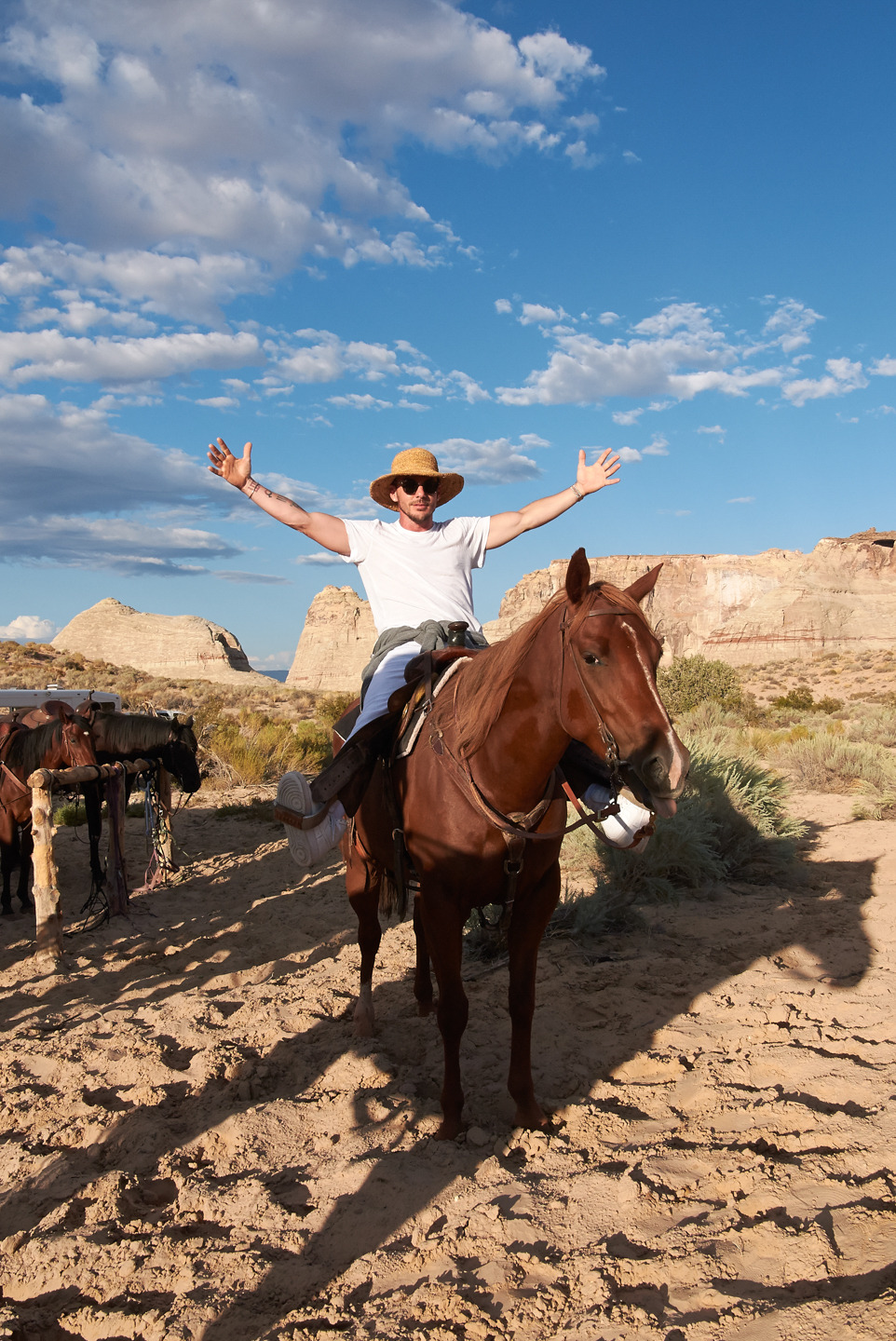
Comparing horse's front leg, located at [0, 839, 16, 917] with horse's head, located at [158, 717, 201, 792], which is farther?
horse's head, located at [158, 717, 201, 792]

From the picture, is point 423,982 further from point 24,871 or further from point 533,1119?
point 24,871

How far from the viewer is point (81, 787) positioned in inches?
272

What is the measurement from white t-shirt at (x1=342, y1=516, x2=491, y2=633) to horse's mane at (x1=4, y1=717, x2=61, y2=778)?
432cm

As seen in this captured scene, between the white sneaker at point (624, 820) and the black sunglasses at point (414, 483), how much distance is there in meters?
1.88

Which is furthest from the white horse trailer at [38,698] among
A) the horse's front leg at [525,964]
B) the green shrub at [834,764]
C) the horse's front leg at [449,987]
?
the green shrub at [834,764]

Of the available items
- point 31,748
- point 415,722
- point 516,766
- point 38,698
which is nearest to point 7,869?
point 31,748

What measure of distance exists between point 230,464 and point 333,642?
63.4 m

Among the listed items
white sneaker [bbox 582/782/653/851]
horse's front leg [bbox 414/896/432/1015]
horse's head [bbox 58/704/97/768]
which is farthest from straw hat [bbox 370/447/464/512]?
horse's head [bbox 58/704/97/768]

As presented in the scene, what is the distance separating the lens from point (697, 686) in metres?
20.9

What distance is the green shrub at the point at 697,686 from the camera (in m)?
20.2

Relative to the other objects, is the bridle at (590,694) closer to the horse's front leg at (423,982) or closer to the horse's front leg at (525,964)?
the horse's front leg at (525,964)

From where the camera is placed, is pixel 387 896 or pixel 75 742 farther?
pixel 75 742

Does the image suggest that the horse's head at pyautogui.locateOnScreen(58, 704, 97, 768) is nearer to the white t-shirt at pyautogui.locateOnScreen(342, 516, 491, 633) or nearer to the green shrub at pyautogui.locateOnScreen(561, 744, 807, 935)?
the white t-shirt at pyautogui.locateOnScreen(342, 516, 491, 633)

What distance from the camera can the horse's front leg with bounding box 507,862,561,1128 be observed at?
3094mm
